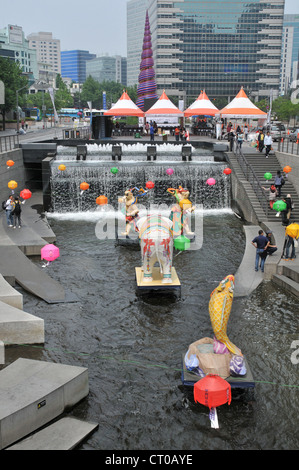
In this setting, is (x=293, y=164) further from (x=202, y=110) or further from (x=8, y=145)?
(x=8, y=145)

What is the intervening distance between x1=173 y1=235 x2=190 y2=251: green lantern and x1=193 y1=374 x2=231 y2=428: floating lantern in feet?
34.1

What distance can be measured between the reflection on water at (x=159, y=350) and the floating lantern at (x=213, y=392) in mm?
343

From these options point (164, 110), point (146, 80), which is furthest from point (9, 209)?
point (146, 80)

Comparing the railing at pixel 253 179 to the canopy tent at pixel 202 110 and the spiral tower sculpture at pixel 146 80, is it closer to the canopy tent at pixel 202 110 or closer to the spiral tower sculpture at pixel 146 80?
the canopy tent at pixel 202 110

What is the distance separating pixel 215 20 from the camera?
520 feet

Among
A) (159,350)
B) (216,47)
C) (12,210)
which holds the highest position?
(216,47)

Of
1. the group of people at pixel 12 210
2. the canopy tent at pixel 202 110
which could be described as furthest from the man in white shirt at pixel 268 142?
the group of people at pixel 12 210

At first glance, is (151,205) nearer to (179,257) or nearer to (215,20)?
(179,257)

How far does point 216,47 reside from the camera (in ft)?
528

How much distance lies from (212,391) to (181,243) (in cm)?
1084

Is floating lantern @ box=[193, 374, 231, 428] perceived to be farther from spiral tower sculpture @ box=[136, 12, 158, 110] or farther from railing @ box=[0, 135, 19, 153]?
spiral tower sculpture @ box=[136, 12, 158, 110]

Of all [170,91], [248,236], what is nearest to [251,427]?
[248,236]

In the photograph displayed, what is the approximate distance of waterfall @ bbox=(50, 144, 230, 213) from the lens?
26.7 meters

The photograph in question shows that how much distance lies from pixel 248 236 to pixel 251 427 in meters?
12.2
